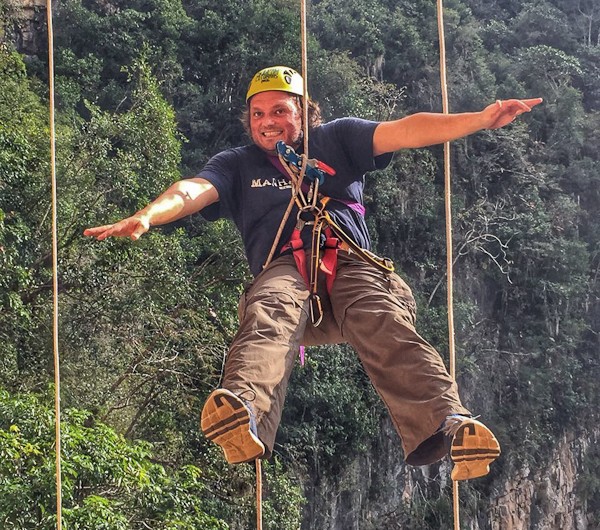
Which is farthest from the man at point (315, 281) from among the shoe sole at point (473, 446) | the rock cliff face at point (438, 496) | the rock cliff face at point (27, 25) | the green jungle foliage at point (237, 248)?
the rock cliff face at point (27, 25)

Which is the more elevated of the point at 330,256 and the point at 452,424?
the point at 330,256

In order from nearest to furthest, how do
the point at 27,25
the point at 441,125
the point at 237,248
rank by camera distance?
1. the point at 441,125
2. the point at 237,248
3. the point at 27,25

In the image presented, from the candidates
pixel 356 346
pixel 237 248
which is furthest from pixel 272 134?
pixel 237 248

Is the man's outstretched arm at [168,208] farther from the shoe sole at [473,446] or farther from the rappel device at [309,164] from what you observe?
the shoe sole at [473,446]

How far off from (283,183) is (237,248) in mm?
7414

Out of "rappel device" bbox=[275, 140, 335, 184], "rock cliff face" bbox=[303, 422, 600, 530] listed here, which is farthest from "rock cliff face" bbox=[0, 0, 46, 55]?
"rappel device" bbox=[275, 140, 335, 184]

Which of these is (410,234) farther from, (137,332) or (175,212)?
(175,212)

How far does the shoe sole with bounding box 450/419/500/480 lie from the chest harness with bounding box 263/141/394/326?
524mm

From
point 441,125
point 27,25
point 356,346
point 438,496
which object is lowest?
point 438,496

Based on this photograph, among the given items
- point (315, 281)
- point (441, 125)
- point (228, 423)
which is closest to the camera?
point (228, 423)

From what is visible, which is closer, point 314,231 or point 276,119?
point 314,231

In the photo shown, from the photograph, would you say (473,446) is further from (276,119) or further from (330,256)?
(276,119)

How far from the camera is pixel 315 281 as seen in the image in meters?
2.79

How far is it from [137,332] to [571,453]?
7236mm
